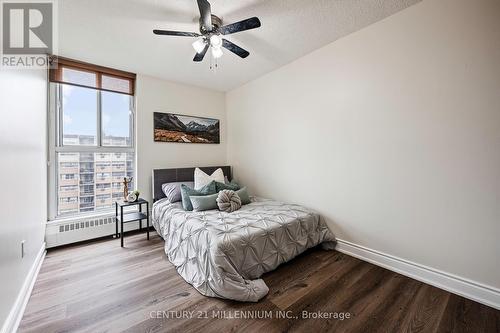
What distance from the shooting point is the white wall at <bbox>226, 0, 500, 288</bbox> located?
66.3 inches

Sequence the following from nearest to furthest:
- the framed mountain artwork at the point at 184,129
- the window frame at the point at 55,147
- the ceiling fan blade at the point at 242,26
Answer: the ceiling fan blade at the point at 242,26 < the window frame at the point at 55,147 < the framed mountain artwork at the point at 184,129

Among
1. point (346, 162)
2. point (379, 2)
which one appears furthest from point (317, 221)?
point (379, 2)

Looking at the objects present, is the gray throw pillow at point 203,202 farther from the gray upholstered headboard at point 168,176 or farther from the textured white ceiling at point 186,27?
the textured white ceiling at point 186,27

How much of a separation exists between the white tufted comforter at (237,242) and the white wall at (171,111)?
105 cm

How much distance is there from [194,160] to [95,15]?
2.46 metres

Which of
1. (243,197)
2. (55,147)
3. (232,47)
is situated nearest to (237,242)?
(243,197)

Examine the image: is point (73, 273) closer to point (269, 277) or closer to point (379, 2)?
point (269, 277)

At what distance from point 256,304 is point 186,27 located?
2.81 metres

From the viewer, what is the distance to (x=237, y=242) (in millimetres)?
1937

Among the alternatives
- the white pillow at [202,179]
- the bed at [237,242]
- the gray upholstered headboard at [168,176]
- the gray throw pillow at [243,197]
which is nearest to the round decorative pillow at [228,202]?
the bed at [237,242]

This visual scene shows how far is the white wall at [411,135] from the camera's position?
168cm

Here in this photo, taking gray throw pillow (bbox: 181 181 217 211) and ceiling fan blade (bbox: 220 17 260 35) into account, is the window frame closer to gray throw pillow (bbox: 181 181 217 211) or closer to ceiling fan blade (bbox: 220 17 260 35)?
gray throw pillow (bbox: 181 181 217 211)

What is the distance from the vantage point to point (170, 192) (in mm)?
3201

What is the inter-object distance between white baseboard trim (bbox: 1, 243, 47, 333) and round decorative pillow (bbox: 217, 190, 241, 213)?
1.87 meters
